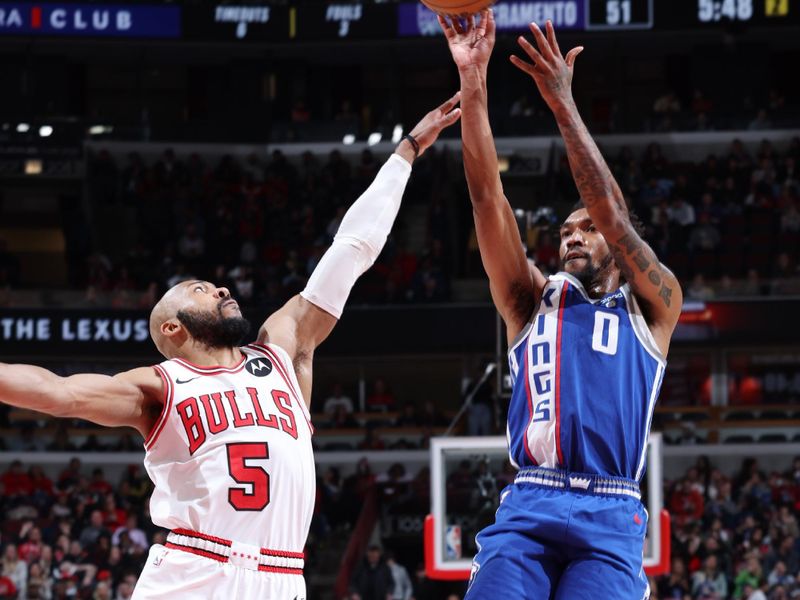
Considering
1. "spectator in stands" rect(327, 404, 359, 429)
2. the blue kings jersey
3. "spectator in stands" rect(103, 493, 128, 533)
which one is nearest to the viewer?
the blue kings jersey

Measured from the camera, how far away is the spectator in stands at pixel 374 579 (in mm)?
17812

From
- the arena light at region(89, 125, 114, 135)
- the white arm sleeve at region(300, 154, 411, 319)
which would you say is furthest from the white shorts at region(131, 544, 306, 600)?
the arena light at region(89, 125, 114, 135)

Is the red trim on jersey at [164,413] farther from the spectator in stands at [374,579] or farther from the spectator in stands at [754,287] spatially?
the spectator in stands at [754,287]

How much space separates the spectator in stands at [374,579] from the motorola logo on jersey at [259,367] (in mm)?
12466

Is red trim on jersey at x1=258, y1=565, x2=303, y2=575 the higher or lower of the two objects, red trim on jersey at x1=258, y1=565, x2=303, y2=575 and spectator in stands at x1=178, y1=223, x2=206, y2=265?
the lower

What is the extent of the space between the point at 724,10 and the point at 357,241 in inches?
798

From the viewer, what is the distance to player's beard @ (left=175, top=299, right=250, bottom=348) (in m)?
5.59

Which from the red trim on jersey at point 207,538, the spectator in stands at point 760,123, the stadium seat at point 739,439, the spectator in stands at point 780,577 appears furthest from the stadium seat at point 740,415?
the red trim on jersey at point 207,538

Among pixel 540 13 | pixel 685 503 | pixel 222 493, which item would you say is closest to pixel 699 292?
pixel 685 503

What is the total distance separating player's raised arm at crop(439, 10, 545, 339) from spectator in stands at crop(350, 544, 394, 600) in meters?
12.7

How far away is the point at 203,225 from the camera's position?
25359 mm

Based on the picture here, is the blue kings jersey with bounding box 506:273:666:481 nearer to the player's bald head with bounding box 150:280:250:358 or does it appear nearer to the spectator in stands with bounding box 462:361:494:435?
the player's bald head with bounding box 150:280:250:358

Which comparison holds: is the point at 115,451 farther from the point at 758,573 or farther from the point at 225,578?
the point at 225,578

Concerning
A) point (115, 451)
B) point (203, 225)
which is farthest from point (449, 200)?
point (115, 451)
